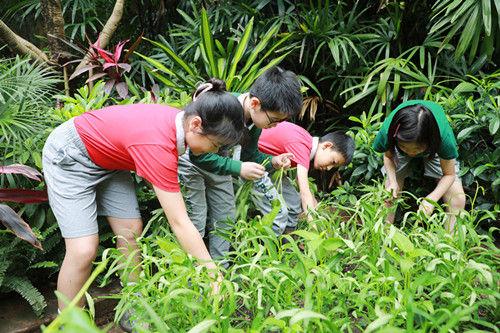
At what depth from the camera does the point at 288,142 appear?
2.74m

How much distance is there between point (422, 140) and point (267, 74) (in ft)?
2.92

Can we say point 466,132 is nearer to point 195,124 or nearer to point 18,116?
point 195,124

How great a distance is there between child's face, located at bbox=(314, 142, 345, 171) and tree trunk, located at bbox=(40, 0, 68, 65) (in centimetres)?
251

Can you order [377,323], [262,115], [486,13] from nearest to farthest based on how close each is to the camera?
[377,323] → [262,115] → [486,13]

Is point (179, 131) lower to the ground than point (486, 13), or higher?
lower

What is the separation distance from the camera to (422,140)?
7.93 feet

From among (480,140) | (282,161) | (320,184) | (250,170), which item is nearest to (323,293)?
(250,170)

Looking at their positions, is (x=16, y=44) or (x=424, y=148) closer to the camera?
(x=424, y=148)

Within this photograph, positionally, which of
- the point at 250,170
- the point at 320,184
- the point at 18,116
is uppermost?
the point at 18,116

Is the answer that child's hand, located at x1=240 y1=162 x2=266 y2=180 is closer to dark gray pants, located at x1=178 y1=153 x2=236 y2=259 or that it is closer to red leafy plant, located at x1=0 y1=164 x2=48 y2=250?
dark gray pants, located at x1=178 y1=153 x2=236 y2=259

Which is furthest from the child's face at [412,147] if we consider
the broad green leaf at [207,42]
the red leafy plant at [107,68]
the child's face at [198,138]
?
the red leafy plant at [107,68]

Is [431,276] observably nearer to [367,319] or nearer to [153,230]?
[367,319]

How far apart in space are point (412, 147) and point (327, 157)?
0.51 metres

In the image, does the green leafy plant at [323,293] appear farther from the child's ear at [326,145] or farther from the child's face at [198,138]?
the child's ear at [326,145]
